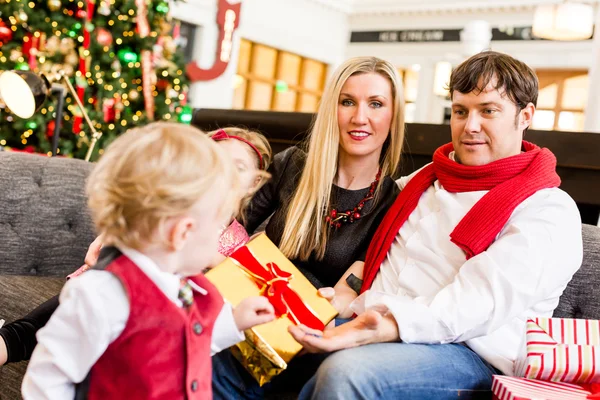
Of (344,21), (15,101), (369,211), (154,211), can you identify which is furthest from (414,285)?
(344,21)

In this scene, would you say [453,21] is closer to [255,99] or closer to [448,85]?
[255,99]

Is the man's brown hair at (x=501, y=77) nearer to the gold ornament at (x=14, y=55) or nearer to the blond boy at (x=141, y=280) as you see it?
the blond boy at (x=141, y=280)

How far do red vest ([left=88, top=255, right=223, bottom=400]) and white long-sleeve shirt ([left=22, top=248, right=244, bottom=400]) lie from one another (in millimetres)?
22

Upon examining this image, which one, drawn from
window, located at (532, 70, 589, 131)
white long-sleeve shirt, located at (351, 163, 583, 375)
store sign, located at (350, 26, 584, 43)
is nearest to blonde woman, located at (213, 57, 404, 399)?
white long-sleeve shirt, located at (351, 163, 583, 375)

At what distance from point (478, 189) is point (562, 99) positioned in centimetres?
822

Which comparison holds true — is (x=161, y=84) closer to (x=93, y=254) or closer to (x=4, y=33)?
(x=4, y=33)

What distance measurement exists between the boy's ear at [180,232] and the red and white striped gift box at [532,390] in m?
0.77

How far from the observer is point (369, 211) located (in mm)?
2266

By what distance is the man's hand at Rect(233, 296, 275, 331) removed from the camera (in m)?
1.45

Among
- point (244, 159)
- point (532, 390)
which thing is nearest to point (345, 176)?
point (244, 159)

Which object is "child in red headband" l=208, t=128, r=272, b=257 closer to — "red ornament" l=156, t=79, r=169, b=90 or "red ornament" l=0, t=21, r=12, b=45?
"red ornament" l=0, t=21, r=12, b=45

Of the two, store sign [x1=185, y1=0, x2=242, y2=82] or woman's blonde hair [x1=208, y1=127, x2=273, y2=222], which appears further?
store sign [x1=185, y1=0, x2=242, y2=82]

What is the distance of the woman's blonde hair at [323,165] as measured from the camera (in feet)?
7.38

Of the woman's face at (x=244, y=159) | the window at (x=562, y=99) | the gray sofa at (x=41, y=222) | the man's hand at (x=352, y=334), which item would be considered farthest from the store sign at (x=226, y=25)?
the man's hand at (x=352, y=334)
